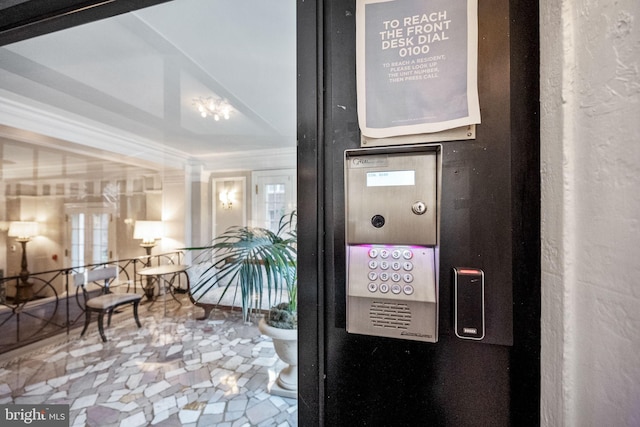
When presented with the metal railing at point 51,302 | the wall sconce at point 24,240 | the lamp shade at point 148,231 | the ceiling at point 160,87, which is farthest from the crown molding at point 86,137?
the wall sconce at point 24,240

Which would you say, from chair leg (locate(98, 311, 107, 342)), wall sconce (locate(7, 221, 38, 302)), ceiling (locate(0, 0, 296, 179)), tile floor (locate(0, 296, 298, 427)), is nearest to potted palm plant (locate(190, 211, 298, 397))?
ceiling (locate(0, 0, 296, 179))

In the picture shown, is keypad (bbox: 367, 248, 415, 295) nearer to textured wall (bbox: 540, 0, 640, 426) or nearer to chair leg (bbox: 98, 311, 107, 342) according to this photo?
textured wall (bbox: 540, 0, 640, 426)

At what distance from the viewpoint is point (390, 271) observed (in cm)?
50

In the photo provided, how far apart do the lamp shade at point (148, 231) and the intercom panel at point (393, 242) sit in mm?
3254

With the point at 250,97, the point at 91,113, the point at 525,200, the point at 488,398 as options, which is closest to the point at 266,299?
the point at 488,398

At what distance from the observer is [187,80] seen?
6.68 ft

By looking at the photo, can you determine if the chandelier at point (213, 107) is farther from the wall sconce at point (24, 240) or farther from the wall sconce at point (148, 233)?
the wall sconce at point (24, 240)

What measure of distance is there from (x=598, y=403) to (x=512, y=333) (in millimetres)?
130

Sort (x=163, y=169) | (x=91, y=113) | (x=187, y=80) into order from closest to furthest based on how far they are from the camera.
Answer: (x=187, y=80)
(x=91, y=113)
(x=163, y=169)

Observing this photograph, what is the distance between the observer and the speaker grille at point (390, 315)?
0.50 meters

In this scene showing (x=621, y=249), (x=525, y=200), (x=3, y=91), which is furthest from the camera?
(x=3, y=91)

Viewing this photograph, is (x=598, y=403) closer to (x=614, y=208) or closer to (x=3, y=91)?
(x=614, y=208)

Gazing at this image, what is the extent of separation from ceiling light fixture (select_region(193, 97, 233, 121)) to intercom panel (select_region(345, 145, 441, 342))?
220cm

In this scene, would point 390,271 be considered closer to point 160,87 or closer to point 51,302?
point 160,87
